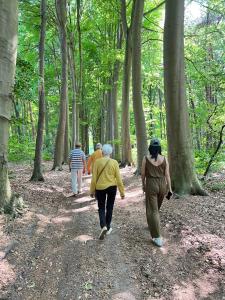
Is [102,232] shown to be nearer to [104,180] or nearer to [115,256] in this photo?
[115,256]

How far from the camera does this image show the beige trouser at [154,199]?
691 cm

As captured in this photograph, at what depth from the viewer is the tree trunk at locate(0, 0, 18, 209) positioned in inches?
312

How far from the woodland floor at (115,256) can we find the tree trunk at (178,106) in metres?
1.05

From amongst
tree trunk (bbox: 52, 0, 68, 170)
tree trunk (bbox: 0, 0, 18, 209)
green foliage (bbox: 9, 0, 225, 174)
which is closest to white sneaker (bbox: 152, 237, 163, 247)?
tree trunk (bbox: 0, 0, 18, 209)

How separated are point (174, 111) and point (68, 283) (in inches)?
259

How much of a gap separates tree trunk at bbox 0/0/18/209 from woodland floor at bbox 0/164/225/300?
1001 millimetres

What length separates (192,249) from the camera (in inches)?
258

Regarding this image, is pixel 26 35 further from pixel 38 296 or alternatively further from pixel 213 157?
pixel 38 296

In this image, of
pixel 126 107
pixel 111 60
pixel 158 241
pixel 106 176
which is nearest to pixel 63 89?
pixel 111 60

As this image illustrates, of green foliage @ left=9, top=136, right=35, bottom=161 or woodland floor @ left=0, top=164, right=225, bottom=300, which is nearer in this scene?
woodland floor @ left=0, top=164, right=225, bottom=300

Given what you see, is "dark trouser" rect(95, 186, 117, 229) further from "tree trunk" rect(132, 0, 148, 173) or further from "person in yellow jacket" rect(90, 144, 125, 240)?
"tree trunk" rect(132, 0, 148, 173)

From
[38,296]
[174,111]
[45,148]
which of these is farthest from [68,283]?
[45,148]

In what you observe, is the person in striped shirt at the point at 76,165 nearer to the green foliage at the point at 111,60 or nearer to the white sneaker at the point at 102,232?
the green foliage at the point at 111,60

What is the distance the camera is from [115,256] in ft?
20.6
